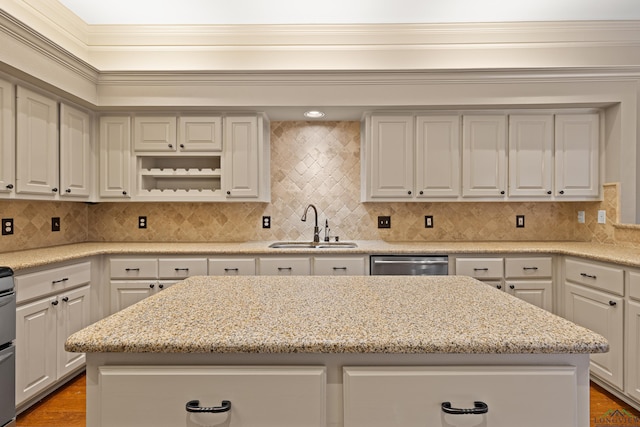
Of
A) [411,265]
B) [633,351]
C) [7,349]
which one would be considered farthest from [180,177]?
[633,351]

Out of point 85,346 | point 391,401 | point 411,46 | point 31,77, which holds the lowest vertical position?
point 391,401

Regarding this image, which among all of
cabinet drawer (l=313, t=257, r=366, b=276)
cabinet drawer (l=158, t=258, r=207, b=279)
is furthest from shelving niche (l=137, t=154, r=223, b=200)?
cabinet drawer (l=313, t=257, r=366, b=276)

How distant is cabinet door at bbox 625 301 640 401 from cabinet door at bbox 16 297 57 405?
3704mm

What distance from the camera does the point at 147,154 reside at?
328 cm

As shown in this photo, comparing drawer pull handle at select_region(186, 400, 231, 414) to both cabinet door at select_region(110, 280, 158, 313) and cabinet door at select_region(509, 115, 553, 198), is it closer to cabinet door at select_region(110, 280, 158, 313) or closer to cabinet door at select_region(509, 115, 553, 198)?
cabinet door at select_region(110, 280, 158, 313)

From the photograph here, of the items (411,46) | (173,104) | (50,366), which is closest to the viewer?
(50,366)

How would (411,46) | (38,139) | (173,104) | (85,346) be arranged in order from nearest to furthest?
(85,346), (38,139), (173,104), (411,46)

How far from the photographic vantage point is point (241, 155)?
128 inches

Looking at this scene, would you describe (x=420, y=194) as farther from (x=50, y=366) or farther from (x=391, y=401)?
(x=50, y=366)

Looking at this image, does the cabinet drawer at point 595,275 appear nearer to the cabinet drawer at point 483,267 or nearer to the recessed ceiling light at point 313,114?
the cabinet drawer at point 483,267

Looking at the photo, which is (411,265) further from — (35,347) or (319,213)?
(35,347)

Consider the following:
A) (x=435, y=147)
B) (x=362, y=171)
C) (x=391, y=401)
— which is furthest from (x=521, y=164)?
(x=391, y=401)

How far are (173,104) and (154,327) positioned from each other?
2.66 metres

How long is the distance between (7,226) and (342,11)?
10.5 ft
